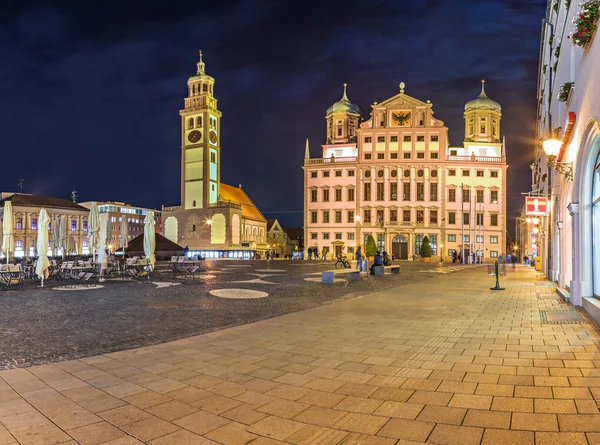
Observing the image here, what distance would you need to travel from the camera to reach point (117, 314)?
11250 mm

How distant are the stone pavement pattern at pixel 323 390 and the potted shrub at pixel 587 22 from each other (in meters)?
5.91

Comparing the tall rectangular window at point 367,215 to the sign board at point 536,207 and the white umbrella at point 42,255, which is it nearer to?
the sign board at point 536,207

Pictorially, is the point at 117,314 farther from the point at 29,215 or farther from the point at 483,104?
the point at 29,215

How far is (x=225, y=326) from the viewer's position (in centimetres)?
964

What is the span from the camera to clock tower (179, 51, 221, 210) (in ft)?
252

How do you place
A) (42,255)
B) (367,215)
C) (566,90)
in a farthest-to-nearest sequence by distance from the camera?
1. (367,215)
2. (42,255)
3. (566,90)

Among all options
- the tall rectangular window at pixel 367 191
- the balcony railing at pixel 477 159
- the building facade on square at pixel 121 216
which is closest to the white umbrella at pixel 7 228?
the tall rectangular window at pixel 367 191

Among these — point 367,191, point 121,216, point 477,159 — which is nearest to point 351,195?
point 367,191

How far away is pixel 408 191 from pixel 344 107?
20246mm

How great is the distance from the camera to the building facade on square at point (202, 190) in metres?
76.4

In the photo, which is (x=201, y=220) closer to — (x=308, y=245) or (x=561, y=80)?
(x=308, y=245)

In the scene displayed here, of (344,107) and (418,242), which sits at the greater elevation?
(344,107)

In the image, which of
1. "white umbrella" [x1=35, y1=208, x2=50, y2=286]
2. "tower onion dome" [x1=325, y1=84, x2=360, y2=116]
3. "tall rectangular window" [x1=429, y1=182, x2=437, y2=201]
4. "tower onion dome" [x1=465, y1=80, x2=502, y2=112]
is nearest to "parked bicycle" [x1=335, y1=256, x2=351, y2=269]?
"white umbrella" [x1=35, y1=208, x2=50, y2=286]

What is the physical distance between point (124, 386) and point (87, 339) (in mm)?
3221
